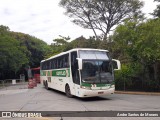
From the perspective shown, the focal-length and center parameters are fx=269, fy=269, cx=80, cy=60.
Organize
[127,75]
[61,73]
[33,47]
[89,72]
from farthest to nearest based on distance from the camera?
[33,47], [127,75], [61,73], [89,72]

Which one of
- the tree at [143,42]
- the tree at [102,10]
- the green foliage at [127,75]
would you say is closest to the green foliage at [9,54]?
the tree at [102,10]

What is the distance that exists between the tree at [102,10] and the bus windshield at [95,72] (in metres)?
23.1

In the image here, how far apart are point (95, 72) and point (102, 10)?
25.7 meters

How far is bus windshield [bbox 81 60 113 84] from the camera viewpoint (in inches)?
633

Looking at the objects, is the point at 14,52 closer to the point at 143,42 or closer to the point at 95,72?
the point at 143,42

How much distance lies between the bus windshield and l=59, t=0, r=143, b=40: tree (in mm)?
23057

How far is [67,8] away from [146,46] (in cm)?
2574

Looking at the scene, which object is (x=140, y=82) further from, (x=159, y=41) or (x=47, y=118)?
(x=47, y=118)

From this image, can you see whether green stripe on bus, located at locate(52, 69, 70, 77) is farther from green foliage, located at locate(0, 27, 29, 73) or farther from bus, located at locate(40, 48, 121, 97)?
green foliage, located at locate(0, 27, 29, 73)

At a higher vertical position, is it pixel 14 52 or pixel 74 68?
pixel 14 52

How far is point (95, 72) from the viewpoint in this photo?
53.1 ft

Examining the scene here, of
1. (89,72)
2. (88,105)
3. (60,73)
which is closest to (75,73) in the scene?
(89,72)

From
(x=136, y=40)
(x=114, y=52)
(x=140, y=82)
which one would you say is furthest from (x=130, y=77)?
(x=114, y=52)

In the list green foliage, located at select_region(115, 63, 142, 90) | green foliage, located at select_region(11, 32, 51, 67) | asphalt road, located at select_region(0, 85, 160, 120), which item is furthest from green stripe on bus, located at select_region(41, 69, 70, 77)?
green foliage, located at select_region(11, 32, 51, 67)
